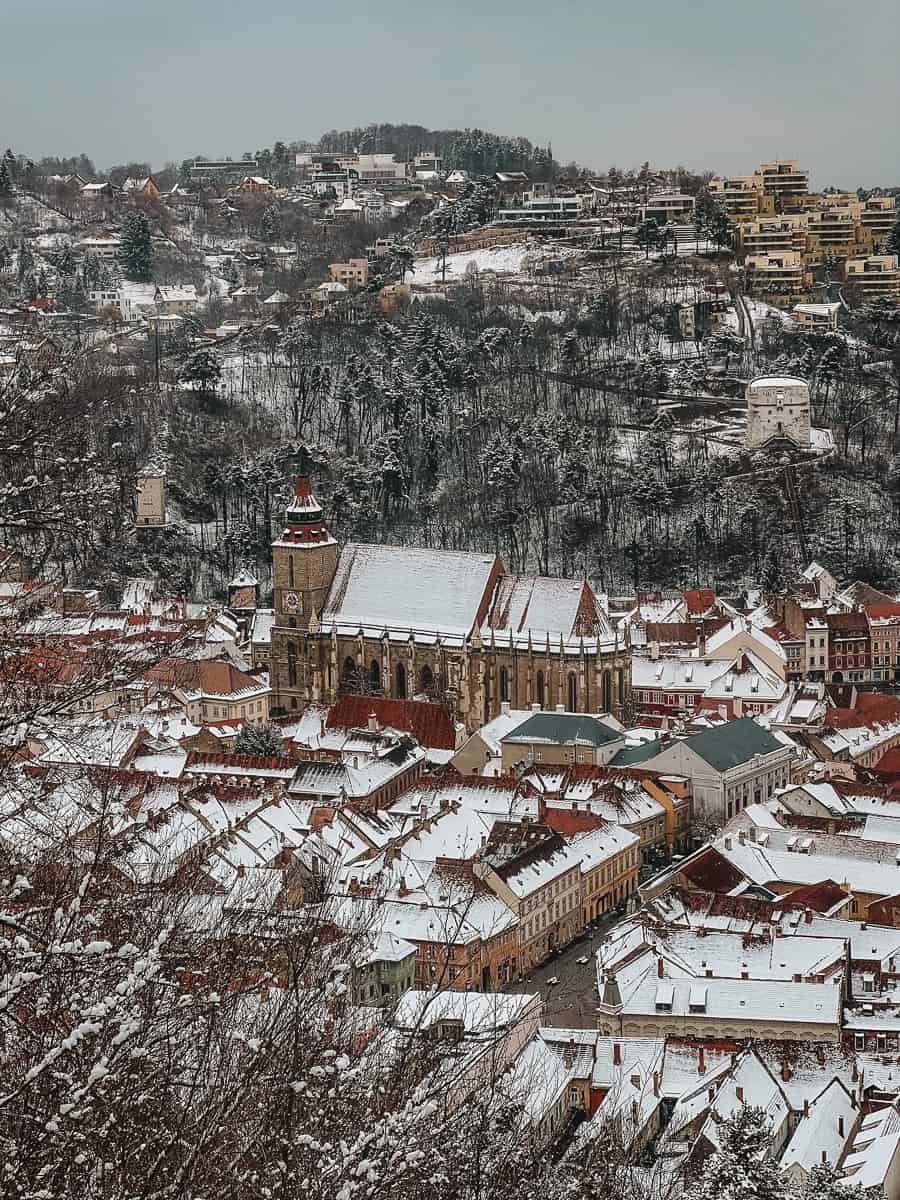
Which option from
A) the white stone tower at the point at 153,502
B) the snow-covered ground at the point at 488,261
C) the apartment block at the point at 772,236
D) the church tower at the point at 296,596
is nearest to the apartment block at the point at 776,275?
the apartment block at the point at 772,236

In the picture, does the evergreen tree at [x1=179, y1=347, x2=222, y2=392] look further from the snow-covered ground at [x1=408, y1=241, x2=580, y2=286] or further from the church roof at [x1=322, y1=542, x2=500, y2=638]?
the church roof at [x1=322, y1=542, x2=500, y2=638]

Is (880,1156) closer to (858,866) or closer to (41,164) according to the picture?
(858,866)

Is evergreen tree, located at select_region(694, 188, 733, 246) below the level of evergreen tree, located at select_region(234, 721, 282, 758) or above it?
above

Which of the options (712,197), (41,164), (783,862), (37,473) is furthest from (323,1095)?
(41,164)

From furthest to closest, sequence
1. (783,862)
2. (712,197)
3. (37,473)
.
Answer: (712,197), (783,862), (37,473)

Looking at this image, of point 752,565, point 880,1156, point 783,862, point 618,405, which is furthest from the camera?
point 618,405

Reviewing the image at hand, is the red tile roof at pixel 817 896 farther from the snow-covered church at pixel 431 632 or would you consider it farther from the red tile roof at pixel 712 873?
the snow-covered church at pixel 431 632

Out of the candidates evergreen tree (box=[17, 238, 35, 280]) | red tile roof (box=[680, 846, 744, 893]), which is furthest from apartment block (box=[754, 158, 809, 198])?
red tile roof (box=[680, 846, 744, 893])
